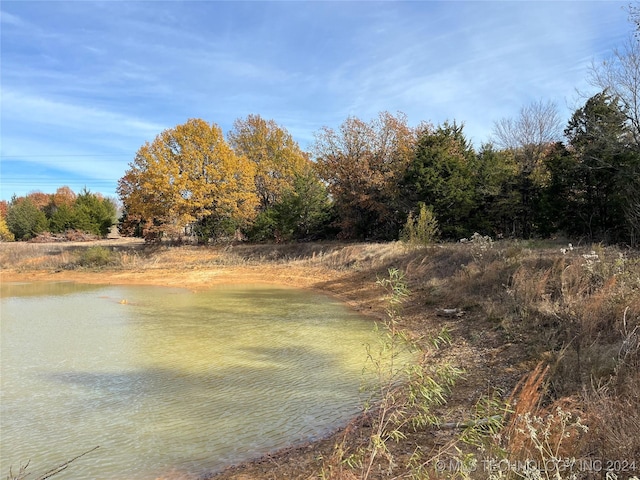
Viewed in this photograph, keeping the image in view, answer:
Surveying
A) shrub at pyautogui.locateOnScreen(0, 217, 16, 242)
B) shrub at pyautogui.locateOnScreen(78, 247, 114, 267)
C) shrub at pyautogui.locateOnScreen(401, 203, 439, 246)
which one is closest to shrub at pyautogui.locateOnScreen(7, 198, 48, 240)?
shrub at pyautogui.locateOnScreen(0, 217, 16, 242)

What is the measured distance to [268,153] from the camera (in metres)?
37.3

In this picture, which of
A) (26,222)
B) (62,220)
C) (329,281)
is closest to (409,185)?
(329,281)

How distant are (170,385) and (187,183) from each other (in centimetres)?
2234

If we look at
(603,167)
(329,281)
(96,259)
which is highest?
(603,167)

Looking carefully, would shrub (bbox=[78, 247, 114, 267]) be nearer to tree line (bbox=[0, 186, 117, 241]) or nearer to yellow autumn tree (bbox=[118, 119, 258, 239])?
yellow autumn tree (bbox=[118, 119, 258, 239])

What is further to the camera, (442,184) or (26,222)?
(26,222)

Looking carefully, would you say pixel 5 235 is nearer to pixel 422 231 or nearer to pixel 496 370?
→ pixel 422 231

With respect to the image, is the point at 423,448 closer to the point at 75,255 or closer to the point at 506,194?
the point at 506,194

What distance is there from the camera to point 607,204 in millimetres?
16984

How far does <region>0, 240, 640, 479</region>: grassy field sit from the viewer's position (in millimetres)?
2820

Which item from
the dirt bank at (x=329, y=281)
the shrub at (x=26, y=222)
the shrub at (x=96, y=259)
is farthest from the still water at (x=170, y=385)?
the shrub at (x=26, y=222)

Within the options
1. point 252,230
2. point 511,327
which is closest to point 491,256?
point 511,327

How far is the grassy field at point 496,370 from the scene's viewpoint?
2.82 m

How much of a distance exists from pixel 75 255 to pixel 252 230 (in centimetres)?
1211
